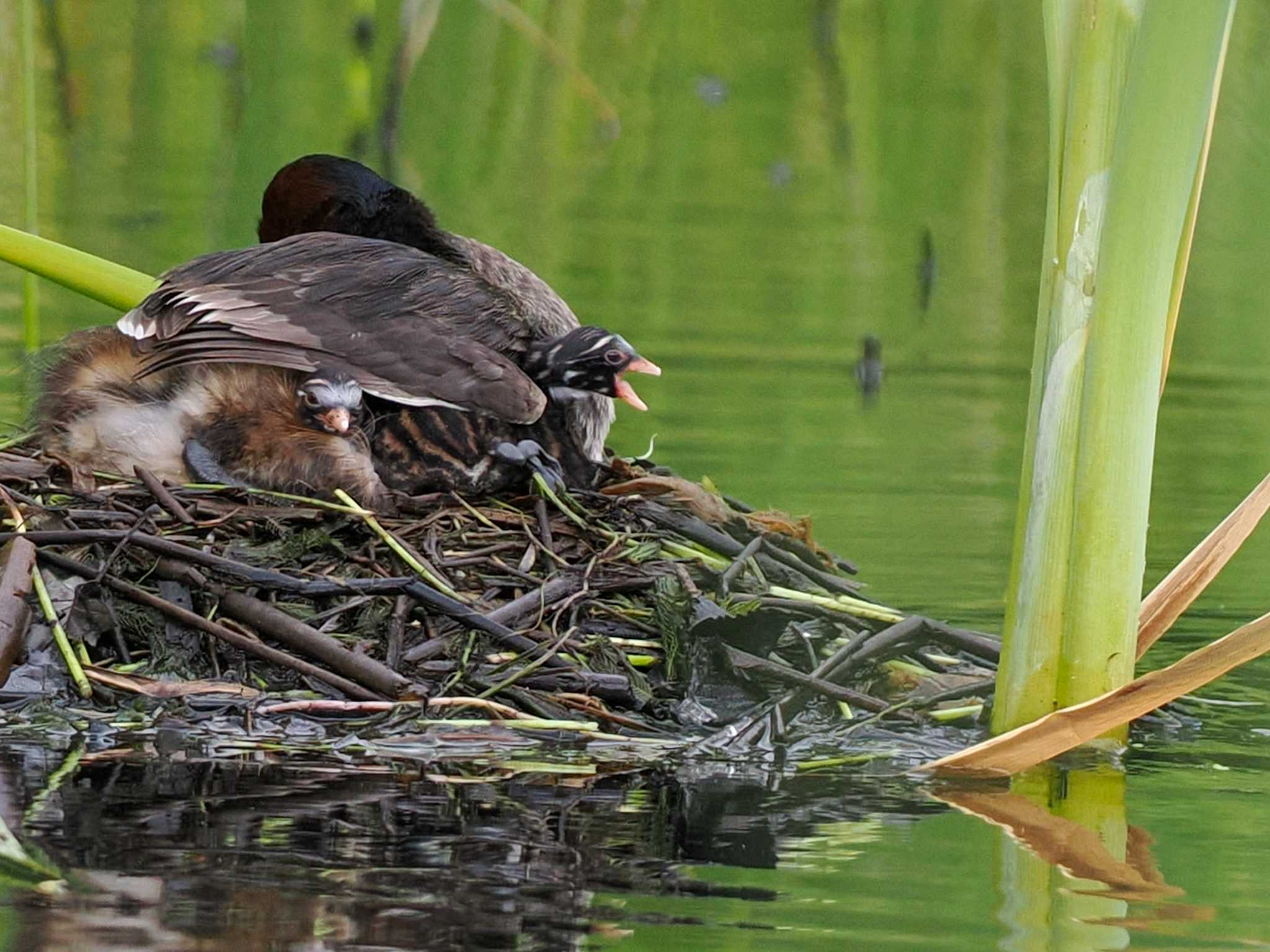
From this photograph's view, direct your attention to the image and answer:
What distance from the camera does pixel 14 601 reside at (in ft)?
13.8

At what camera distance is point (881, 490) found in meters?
6.79

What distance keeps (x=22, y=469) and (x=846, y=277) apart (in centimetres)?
609

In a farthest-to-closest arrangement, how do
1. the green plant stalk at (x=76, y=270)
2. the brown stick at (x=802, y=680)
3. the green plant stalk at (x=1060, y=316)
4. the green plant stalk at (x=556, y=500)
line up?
1. the green plant stalk at (x=76, y=270)
2. the green plant stalk at (x=556, y=500)
3. the brown stick at (x=802, y=680)
4. the green plant stalk at (x=1060, y=316)

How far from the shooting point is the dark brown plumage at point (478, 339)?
4.94m

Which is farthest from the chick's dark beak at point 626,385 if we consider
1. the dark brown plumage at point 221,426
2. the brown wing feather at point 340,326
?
the dark brown plumage at point 221,426

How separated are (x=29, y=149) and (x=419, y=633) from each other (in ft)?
6.40

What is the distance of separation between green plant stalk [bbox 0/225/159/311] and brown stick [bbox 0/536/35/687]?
95 cm

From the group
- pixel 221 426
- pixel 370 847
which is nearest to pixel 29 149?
pixel 221 426

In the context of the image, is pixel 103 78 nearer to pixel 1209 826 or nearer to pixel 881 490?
pixel 881 490

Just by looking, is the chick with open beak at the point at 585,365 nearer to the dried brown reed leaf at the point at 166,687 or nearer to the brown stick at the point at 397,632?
the brown stick at the point at 397,632

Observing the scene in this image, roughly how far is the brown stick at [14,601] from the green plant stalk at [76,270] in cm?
95

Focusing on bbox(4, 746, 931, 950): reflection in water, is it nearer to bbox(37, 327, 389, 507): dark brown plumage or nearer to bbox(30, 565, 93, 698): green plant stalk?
bbox(30, 565, 93, 698): green plant stalk

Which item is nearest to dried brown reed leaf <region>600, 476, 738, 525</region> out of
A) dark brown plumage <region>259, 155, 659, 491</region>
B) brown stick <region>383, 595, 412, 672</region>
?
dark brown plumage <region>259, 155, 659, 491</region>

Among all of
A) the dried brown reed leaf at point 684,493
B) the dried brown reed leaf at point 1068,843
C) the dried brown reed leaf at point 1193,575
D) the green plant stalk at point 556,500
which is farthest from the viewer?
the dried brown reed leaf at point 684,493
